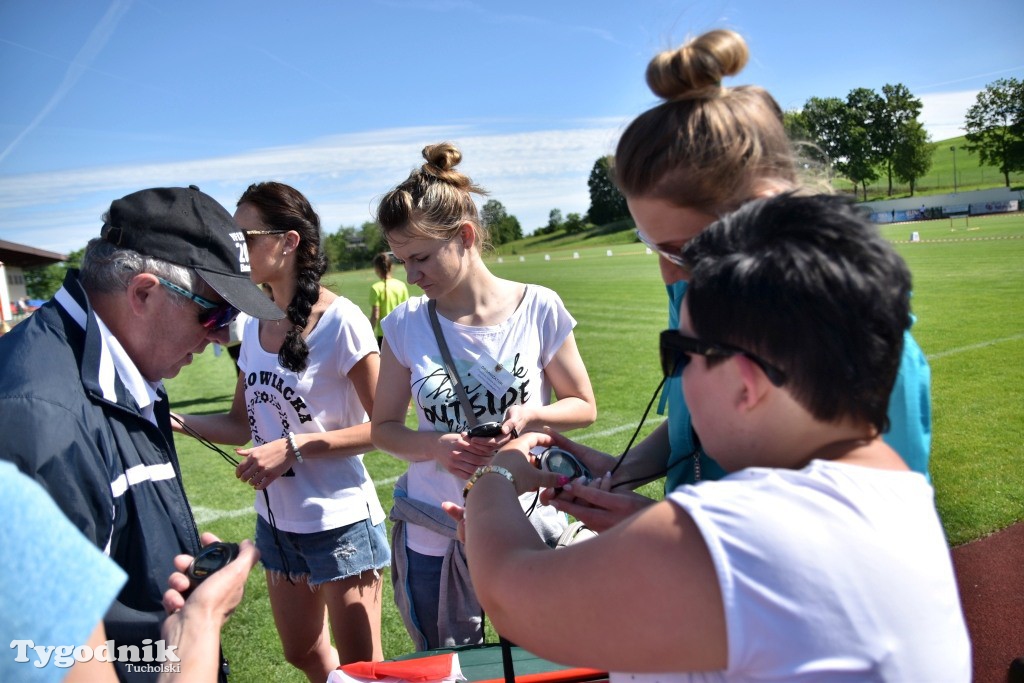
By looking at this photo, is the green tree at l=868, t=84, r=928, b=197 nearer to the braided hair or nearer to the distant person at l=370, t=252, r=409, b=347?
the distant person at l=370, t=252, r=409, b=347

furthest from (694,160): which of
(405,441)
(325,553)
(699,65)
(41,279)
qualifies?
(41,279)

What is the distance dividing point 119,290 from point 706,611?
1.70 metres

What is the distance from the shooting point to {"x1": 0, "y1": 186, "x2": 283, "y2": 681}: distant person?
1.58 meters

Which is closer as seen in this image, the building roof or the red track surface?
the red track surface

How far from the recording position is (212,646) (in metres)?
1.44

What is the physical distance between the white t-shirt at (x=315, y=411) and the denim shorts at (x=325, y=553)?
0.20 feet

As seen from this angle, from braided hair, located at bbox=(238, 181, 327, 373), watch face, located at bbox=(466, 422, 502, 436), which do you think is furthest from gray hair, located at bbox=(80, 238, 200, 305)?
braided hair, located at bbox=(238, 181, 327, 373)

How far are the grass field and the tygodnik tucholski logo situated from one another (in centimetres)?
162

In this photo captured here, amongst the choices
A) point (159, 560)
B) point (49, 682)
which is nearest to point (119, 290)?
point (159, 560)

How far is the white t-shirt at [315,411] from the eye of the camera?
11.0 feet

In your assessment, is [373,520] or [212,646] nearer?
[212,646]

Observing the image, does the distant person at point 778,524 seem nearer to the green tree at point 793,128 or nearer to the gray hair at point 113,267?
the green tree at point 793,128

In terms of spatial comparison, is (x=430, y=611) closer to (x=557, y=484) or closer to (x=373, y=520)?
(x=373, y=520)

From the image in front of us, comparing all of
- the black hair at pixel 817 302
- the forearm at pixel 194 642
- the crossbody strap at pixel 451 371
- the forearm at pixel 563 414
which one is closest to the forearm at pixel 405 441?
the crossbody strap at pixel 451 371
